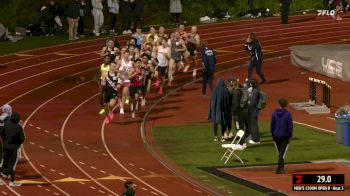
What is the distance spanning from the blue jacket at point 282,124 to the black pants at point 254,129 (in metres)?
3.48

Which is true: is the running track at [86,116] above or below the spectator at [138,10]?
below

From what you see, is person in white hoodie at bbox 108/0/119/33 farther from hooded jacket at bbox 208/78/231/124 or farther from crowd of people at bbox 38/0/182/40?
hooded jacket at bbox 208/78/231/124

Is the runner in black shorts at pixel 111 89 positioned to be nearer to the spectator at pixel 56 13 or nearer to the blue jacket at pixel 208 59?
the blue jacket at pixel 208 59

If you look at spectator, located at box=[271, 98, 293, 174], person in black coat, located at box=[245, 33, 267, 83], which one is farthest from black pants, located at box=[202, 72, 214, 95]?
spectator, located at box=[271, 98, 293, 174]

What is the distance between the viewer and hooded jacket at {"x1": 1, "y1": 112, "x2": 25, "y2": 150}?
23953 millimetres

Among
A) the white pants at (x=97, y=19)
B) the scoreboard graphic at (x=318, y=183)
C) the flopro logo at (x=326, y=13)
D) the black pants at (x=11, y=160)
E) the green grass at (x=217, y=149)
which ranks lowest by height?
the green grass at (x=217, y=149)

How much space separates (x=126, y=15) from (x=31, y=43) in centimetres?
405

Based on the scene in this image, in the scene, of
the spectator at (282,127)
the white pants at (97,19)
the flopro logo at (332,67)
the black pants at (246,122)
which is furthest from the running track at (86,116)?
the flopro logo at (332,67)

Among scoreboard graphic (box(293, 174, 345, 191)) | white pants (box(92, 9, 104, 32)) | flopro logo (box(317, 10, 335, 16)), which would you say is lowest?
scoreboard graphic (box(293, 174, 345, 191))

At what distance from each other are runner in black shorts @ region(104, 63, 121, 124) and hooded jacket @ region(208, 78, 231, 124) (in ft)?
12.2

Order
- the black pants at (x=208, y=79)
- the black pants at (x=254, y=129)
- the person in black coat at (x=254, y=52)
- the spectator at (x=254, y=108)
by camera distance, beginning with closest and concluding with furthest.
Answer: the spectator at (x=254, y=108) < the black pants at (x=254, y=129) < the black pants at (x=208, y=79) < the person in black coat at (x=254, y=52)

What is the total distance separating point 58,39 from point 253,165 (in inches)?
860

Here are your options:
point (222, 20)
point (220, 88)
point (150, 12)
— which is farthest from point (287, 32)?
point (220, 88)

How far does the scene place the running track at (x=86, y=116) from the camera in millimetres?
24562
